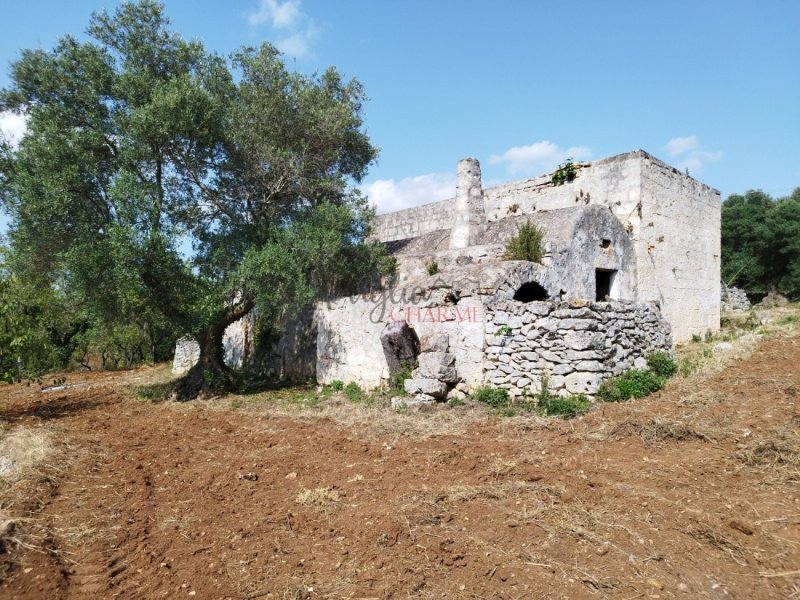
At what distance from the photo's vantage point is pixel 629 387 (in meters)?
8.83

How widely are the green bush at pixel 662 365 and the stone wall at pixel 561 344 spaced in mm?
221

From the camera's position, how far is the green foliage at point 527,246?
1199 cm

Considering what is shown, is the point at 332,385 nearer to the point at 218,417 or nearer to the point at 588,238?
the point at 218,417

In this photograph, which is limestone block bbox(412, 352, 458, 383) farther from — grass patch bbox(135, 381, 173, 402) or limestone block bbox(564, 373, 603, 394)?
grass patch bbox(135, 381, 173, 402)

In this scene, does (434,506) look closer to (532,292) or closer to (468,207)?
(532,292)

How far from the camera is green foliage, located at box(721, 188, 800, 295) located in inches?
1195

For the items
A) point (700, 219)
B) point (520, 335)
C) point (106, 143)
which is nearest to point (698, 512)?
point (520, 335)

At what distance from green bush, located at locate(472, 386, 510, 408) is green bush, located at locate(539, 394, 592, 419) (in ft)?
2.34

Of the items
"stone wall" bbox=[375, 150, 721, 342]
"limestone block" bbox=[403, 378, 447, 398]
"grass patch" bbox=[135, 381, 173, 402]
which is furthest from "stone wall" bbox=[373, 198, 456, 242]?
"limestone block" bbox=[403, 378, 447, 398]

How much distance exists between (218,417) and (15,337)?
4063 mm

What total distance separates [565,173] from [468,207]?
3.44 metres

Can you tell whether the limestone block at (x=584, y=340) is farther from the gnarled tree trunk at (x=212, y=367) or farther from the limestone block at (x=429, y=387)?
the gnarled tree trunk at (x=212, y=367)

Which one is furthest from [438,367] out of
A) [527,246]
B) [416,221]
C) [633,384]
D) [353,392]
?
[416,221]

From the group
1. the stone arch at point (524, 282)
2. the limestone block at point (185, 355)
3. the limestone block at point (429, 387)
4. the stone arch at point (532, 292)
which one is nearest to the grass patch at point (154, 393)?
the limestone block at point (185, 355)
